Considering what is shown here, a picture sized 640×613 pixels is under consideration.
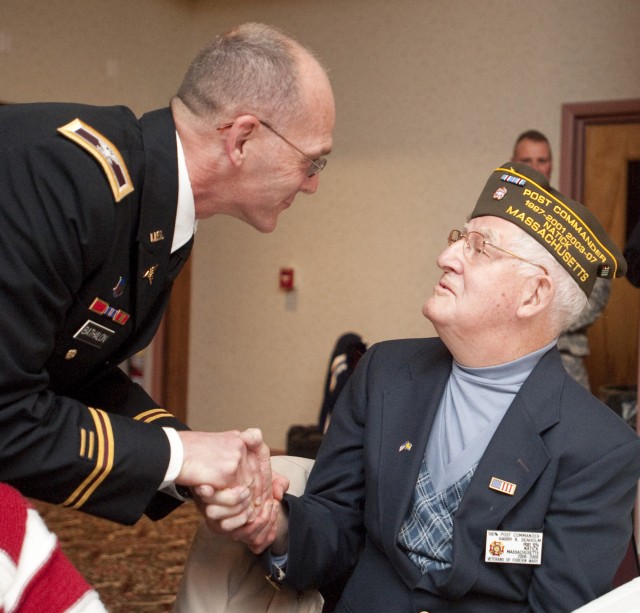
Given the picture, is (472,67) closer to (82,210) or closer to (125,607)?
(125,607)

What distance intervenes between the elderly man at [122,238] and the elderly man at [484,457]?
0.23 metres

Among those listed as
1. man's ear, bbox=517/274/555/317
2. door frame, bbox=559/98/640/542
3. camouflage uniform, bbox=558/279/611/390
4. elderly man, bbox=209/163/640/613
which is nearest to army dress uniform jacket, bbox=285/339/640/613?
elderly man, bbox=209/163/640/613

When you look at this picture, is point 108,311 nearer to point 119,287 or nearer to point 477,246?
point 119,287

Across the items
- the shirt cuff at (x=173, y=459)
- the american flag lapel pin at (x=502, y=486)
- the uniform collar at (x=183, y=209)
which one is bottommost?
the american flag lapel pin at (x=502, y=486)

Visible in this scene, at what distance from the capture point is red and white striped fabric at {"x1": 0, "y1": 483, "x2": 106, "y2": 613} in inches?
40.9

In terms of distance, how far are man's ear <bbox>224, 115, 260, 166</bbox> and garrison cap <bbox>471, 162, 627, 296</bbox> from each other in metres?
0.52

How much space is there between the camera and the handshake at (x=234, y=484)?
157cm

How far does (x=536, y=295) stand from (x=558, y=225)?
151mm

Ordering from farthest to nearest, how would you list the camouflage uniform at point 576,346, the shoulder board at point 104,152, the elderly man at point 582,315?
1. the camouflage uniform at point 576,346
2. the elderly man at point 582,315
3. the shoulder board at point 104,152

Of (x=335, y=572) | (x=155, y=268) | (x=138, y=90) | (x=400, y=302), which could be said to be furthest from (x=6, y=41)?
(x=335, y=572)

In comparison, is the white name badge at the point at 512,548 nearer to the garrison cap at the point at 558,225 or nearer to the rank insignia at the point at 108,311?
the garrison cap at the point at 558,225

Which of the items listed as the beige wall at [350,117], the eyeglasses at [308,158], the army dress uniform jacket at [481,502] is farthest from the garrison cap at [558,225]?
the beige wall at [350,117]

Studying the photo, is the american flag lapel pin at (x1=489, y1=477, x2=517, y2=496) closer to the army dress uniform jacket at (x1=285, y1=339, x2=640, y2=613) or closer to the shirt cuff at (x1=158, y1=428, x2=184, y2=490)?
the army dress uniform jacket at (x1=285, y1=339, x2=640, y2=613)

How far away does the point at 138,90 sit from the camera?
19.3 ft
